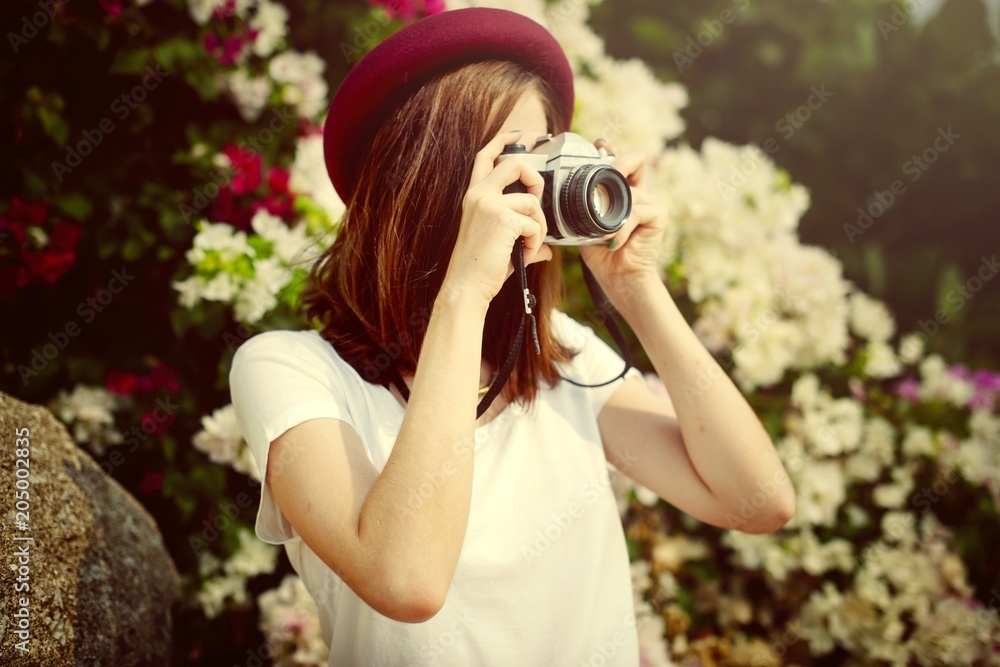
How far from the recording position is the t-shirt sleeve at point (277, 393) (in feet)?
3.53

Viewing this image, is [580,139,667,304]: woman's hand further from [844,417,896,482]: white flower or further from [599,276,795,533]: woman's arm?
[844,417,896,482]: white flower

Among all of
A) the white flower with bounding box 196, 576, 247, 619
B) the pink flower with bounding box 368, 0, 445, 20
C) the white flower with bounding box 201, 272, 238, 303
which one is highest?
the pink flower with bounding box 368, 0, 445, 20

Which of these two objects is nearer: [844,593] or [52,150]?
[52,150]

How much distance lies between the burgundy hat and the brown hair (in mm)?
26

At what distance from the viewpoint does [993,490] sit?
2.02 meters

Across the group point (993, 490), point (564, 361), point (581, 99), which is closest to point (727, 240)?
point (581, 99)

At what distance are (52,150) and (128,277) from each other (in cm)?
35

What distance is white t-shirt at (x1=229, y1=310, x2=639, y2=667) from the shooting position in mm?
1158

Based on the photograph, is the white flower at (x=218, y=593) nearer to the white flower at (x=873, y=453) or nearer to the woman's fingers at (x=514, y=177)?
the woman's fingers at (x=514, y=177)

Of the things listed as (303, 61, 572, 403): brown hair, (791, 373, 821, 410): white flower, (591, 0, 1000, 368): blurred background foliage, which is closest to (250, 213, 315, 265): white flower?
(303, 61, 572, 403): brown hair

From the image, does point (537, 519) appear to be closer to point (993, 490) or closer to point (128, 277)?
point (128, 277)

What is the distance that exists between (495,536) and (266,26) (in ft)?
4.99

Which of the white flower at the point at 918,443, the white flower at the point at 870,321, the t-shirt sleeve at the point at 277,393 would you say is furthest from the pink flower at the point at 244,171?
the white flower at the point at 918,443

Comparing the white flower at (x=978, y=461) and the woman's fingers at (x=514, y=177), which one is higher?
the woman's fingers at (x=514, y=177)
